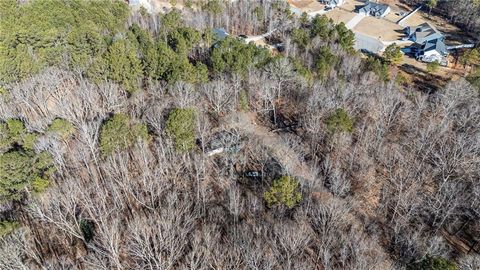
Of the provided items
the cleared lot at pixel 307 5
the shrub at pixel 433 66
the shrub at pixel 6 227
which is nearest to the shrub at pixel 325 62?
the shrub at pixel 433 66

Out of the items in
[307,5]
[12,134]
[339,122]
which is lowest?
[307,5]

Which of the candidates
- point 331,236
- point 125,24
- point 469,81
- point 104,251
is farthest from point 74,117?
point 469,81

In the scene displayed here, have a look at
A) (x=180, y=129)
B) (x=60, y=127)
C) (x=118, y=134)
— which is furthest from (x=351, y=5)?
A: (x=60, y=127)

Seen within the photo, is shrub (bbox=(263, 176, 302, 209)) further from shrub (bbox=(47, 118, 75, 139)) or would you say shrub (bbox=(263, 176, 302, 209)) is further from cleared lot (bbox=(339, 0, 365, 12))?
cleared lot (bbox=(339, 0, 365, 12))

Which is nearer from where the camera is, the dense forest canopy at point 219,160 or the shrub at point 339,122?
the dense forest canopy at point 219,160

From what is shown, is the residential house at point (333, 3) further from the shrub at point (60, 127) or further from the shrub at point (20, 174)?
the shrub at point (20, 174)

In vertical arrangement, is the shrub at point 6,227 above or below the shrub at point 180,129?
below

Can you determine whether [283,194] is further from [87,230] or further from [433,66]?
[433,66]

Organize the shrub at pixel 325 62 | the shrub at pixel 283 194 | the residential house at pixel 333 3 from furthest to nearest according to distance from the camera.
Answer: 1. the residential house at pixel 333 3
2. the shrub at pixel 325 62
3. the shrub at pixel 283 194
